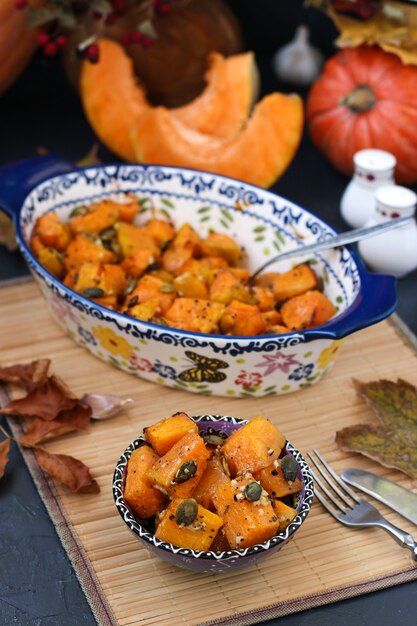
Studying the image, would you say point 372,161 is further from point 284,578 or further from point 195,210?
point 284,578

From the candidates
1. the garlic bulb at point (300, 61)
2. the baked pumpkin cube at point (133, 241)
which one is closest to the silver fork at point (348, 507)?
the baked pumpkin cube at point (133, 241)

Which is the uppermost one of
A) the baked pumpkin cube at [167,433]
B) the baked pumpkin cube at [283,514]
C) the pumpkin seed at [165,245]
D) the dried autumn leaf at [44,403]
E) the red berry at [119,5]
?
the red berry at [119,5]

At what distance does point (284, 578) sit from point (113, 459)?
1.16ft

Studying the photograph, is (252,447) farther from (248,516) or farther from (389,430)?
(389,430)

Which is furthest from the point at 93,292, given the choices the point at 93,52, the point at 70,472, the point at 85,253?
the point at 93,52

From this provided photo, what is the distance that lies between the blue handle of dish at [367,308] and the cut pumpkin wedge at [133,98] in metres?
0.78

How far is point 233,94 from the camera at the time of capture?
222cm

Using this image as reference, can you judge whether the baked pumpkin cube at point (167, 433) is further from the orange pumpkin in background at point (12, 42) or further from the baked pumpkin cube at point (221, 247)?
the orange pumpkin in background at point (12, 42)

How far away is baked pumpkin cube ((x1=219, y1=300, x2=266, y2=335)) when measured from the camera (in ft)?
5.15

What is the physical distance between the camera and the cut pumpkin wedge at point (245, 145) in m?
2.04

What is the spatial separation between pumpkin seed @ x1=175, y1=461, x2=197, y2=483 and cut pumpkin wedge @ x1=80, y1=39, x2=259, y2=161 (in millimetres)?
1180

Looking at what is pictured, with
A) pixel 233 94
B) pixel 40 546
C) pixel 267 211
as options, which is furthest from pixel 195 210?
pixel 40 546

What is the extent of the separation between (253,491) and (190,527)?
9 cm

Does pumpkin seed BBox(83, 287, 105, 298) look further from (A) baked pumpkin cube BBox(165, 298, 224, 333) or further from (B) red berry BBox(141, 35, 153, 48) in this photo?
(B) red berry BBox(141, 35, 153, 48)
